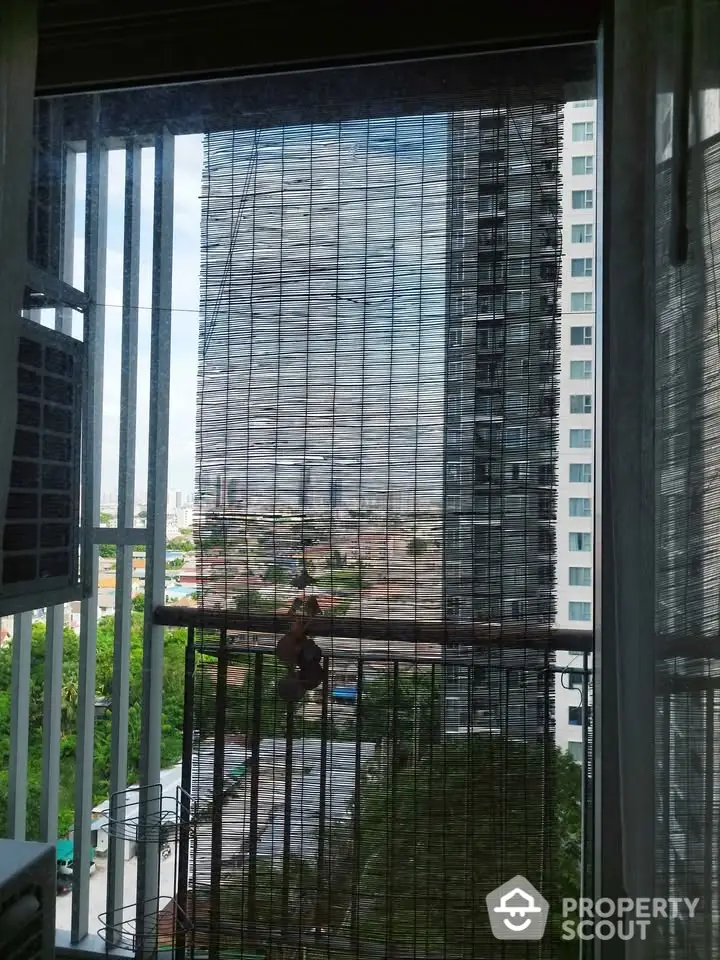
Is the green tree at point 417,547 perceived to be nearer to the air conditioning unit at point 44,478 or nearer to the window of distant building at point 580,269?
the window of distant building at point 580,269

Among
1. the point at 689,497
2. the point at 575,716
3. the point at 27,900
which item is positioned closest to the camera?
the point at 689,497

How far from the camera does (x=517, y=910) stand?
1.03m

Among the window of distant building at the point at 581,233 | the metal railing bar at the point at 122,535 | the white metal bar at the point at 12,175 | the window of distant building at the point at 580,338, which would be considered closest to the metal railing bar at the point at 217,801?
the metal railing bar at the point at 122,535

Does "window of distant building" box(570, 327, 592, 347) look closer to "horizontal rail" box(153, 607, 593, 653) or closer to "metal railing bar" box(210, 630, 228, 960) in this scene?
"horizontal rail" box(153, 607, 593, 653)

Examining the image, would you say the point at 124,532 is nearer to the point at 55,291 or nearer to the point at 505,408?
the point at 55,291

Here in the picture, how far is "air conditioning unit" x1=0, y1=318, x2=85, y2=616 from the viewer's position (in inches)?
46.2

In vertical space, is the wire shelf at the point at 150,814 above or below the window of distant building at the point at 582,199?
below

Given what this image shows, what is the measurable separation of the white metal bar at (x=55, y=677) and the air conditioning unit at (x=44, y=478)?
0.04 m

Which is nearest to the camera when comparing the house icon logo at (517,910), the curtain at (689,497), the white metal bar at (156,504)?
the curtain at (689,497)

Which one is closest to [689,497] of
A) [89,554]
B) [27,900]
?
[89,554]

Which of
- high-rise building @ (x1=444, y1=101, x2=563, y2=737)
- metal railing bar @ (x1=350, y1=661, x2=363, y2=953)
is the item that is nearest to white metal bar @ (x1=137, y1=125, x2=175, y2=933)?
metal railing bar @ (x1=350, y1=661, x2=363, y2=953)

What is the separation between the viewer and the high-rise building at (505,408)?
103 cm

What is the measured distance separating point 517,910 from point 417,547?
555 mm

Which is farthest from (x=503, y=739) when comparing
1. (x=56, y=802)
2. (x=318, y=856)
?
(x=56, y=802)
